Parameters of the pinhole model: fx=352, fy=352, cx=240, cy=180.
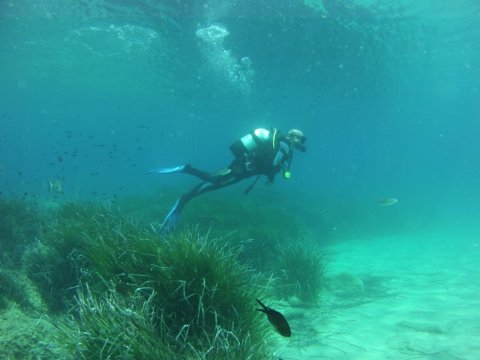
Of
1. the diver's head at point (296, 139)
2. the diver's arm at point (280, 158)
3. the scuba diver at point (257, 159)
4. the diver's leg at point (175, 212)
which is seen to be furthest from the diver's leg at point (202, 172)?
the diver's head at point (296, 139)

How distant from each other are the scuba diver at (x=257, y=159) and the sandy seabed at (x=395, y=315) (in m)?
3.66

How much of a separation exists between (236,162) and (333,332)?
5.64 meters

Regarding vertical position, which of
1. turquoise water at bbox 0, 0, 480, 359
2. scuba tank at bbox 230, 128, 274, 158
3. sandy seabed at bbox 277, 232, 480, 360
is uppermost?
turquoise water at bbox 0, 0, 480, 359

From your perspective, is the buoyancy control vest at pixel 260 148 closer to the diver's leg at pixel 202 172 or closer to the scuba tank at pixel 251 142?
the scuba tank at pixel 251 142

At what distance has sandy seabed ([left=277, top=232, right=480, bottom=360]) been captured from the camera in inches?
228

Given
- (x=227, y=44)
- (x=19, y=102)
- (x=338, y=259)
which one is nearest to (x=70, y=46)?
(x=227, y=44)

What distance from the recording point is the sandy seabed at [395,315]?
19.0 ft

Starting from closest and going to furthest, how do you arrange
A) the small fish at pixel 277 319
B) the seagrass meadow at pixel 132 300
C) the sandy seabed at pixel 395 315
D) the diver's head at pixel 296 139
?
the small fish at pixel 277 319, the seagrass meadow at pixel 132 300, the sandy seabed at pixel 395 315, the diver's head at pixel 296 139

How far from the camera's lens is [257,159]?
10117mm

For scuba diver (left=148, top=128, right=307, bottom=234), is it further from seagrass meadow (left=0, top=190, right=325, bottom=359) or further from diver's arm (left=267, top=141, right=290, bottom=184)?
seagrass meadow (left=0, top=190, right=325, bottom=359)

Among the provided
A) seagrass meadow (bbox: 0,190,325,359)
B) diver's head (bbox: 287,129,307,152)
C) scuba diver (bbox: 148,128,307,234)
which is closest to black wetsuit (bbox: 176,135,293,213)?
scuba diver (bbox: 148,128,307,234)

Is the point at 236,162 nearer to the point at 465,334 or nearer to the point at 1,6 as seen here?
the point at 465,334

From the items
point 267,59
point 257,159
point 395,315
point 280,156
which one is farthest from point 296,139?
point 267,59

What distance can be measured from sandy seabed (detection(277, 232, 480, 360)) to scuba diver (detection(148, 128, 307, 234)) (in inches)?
144
